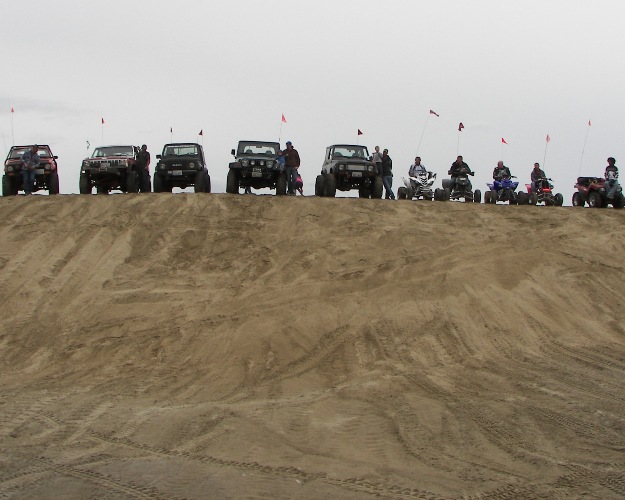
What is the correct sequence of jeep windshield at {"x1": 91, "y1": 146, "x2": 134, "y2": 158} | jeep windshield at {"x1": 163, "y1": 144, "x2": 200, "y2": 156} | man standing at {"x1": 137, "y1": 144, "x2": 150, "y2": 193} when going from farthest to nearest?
jeep windshield at {"x1": 163, "y1": 144, "x2": 200, "y2": 156}
jeep windshield at {"x1": 91, "y1": 146, "x2": 134, "y2": 158}
man standing at {"x1": 137, "y1": 144, "x2": 150, "y2": 193}

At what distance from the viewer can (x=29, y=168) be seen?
Answer: 71.4 ft

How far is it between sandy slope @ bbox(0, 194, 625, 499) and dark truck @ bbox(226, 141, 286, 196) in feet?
8.54

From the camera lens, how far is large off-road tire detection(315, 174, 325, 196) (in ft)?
69.9

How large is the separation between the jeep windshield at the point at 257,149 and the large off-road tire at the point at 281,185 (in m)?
0.85

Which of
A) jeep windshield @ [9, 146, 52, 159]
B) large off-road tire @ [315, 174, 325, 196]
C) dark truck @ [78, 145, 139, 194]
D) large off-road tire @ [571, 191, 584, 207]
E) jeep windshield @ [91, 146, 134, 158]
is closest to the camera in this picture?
large off-road tire @ [315, 174, 325, 196]

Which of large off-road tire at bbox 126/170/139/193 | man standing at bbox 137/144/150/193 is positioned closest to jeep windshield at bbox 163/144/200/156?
man standing at bbox 137/144/150/193

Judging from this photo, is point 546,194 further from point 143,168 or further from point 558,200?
point 143,168

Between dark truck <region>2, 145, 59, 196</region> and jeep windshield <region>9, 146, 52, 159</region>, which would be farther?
jeep windshield <region>9, 146, 52, 159</region>

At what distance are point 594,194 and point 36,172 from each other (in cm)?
1476

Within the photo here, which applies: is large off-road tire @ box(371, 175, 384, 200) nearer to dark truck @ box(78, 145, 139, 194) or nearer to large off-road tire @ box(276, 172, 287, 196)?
large off-road tire @ box(276, 172, 287, 196)

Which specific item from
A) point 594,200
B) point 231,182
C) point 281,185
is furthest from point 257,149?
point 594,200

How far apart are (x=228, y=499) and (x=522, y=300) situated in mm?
8656

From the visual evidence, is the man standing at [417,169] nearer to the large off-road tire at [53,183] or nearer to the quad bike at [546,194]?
the quad bike at [546,194]

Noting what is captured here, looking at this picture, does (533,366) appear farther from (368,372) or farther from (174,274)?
(174,274)
